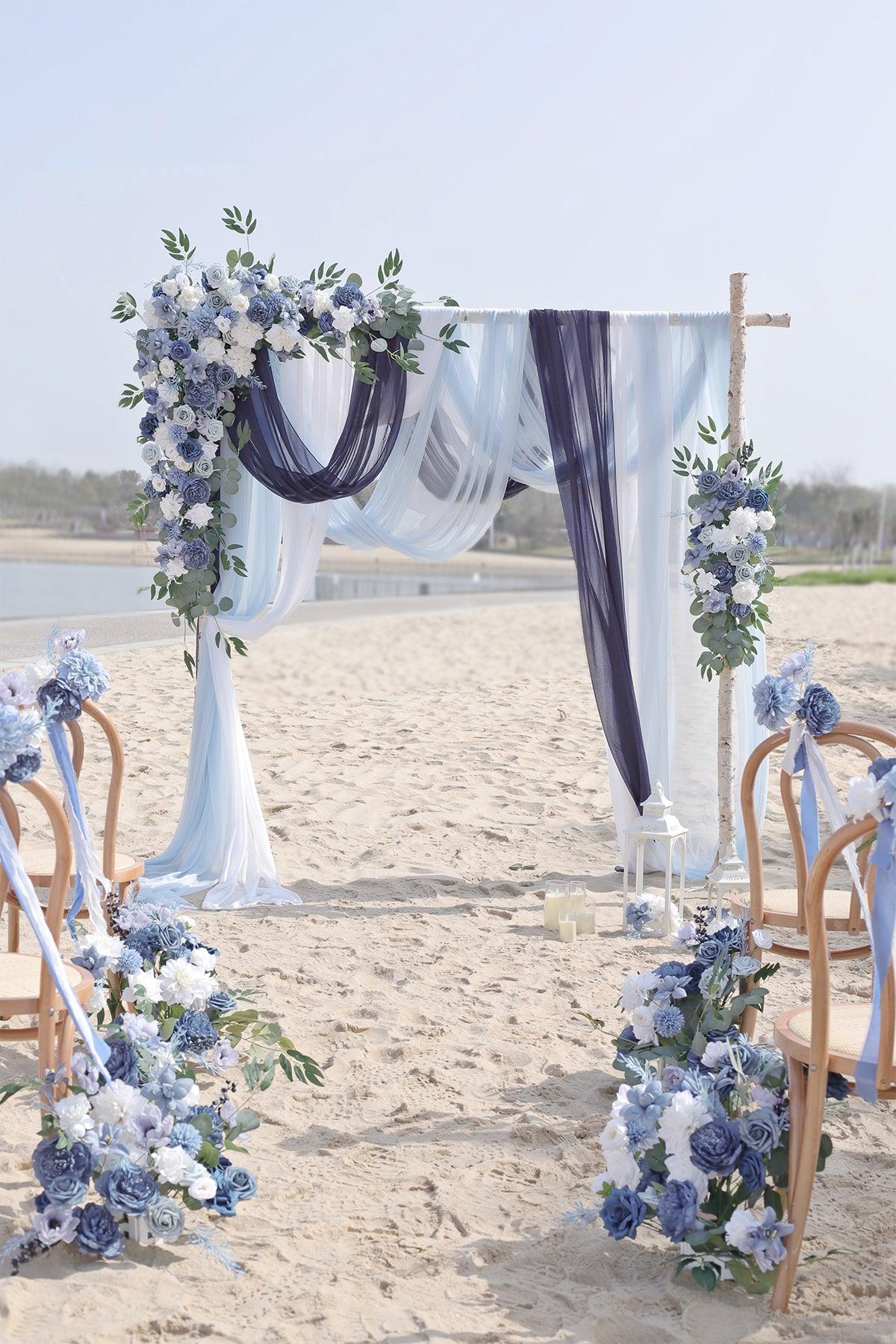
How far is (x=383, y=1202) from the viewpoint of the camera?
2.47m

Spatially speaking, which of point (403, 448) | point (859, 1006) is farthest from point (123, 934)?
point (403, 448)

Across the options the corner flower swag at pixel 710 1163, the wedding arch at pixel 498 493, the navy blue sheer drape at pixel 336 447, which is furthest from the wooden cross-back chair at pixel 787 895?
the navy blue sheer drape at pixel 336 447

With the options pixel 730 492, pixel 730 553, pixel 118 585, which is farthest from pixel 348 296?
pixel 118 585

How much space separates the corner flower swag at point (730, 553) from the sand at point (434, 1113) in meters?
1.03

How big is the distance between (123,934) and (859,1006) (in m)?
1.56

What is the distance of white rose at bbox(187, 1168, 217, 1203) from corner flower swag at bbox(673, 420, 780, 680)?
2756 millimetres

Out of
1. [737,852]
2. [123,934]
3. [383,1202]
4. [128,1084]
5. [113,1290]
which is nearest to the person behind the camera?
[113,1290]

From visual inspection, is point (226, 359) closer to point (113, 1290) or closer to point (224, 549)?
point (224, 549)

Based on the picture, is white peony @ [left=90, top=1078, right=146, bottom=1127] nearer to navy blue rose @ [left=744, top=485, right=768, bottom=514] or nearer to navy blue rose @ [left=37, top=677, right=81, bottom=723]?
navy blue rose @ [left=37, top=677, right=81, bottom=723]

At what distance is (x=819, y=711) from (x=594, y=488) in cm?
230

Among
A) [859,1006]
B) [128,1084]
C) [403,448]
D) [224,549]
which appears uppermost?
[403,448]

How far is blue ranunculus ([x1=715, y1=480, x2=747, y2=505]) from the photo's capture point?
441 centimetres

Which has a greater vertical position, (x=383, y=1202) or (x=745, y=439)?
(x=745, y=439)

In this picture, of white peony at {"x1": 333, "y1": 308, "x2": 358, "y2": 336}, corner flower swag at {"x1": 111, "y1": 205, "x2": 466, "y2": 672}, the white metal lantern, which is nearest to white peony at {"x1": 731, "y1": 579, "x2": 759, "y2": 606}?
the white metal lantern
